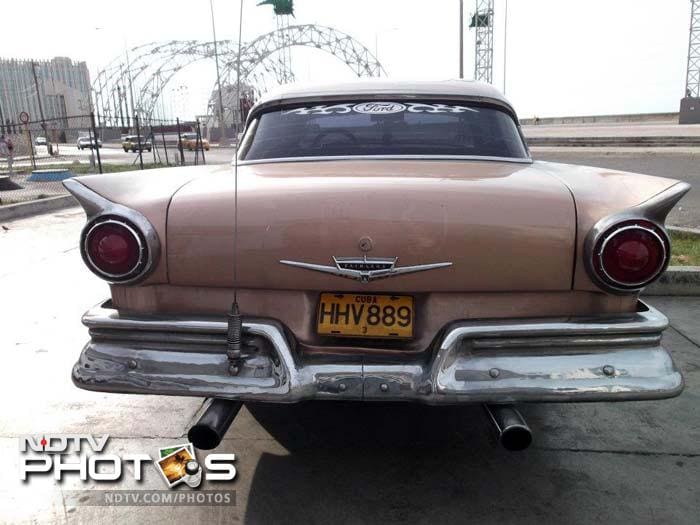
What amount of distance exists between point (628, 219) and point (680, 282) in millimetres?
3493

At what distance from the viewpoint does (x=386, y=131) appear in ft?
10.5

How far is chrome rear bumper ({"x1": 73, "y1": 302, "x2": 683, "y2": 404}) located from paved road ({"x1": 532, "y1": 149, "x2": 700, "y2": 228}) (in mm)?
6168

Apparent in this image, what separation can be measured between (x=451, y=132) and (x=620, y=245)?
4.52ft

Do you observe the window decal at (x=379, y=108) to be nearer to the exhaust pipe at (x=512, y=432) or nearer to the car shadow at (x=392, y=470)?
the car shadow at (x=392, y=470)

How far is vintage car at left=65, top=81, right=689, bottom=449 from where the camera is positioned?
2078 millimetres

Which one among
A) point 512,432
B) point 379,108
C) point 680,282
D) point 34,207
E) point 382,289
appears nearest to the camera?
point 512,432

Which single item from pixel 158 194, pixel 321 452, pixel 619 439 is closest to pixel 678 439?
pixel 619 439

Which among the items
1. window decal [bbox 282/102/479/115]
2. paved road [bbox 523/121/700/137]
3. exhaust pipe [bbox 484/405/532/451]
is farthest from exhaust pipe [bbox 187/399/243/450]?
paved road [bbox 523/121/700/137]

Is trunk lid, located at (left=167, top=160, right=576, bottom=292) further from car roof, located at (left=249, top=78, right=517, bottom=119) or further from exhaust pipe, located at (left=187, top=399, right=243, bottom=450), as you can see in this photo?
car roof, located at (left=249, top=78, right=517, bottom=119)

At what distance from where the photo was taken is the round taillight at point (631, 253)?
2.09 m

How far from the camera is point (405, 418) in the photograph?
302 cm

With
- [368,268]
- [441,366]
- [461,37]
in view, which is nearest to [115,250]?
[368,268]

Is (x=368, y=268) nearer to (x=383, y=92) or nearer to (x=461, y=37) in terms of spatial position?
(x=383, y=92)

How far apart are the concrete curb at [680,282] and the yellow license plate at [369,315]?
3.70m
